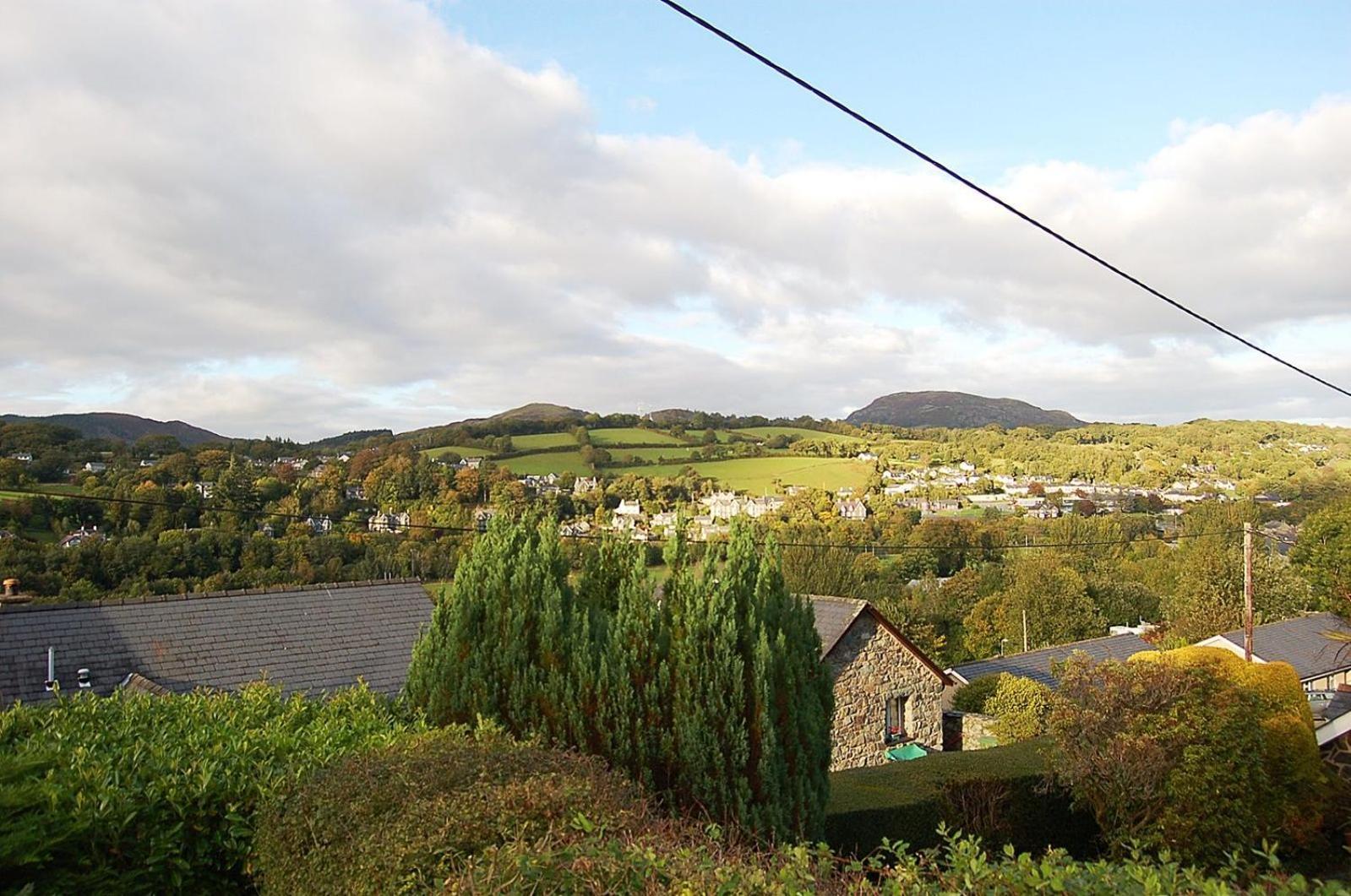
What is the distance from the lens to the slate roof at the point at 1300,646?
28359 mm

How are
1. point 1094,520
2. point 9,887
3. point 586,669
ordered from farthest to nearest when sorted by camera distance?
point 1094,520, point 586,669, point 9,887

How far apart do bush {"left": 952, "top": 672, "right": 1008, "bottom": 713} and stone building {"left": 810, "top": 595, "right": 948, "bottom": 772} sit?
6.91 ft

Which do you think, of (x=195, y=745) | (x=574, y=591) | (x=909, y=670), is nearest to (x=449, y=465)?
(x=909, y=670)

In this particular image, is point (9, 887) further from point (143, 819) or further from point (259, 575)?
point (259, 575)

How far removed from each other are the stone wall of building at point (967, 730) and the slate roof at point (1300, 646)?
34.7 ft

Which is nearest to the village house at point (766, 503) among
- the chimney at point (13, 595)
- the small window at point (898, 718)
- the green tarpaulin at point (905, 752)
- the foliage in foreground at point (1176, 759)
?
the small window at point (898, 718)

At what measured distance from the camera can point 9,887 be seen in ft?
13.3

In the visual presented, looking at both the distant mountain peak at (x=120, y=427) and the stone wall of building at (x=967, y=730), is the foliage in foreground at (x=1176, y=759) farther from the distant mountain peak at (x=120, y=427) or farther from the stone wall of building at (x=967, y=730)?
the distant mountain peak at (x=120, y=427)

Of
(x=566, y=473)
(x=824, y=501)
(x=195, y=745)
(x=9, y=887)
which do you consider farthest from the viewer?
(x=824, y=501)

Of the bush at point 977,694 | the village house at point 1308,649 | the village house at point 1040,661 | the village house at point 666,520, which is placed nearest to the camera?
the village house at point 666,520

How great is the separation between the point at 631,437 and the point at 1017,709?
33.1m

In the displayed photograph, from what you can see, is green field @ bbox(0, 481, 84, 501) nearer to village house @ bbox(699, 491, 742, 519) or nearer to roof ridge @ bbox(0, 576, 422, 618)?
roof ridge @ bbox(0, 576, 422, 618)

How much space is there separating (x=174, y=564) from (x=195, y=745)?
21.0 meters

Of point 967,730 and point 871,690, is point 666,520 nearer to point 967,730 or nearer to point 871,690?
point 871,690
